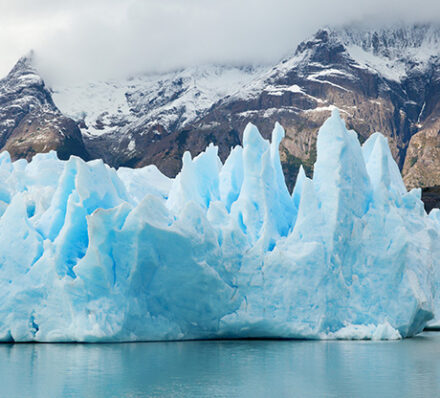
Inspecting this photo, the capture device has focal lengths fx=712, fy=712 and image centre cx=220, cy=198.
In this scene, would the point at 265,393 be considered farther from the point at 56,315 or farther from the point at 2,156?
the point at 2,156

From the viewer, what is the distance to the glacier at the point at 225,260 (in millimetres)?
21922

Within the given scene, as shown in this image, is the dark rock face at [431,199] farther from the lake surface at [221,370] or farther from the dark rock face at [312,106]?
the lake surface at [221,370]

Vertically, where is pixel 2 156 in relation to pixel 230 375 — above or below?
above

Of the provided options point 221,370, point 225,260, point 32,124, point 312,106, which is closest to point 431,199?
point 225,260

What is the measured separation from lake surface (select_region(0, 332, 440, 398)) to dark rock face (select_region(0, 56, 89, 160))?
12866 cm

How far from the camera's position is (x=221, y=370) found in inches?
686

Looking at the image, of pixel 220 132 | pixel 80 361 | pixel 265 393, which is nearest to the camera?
pixel 265 393

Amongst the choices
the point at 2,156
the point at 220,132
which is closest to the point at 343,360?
the point at 2,156

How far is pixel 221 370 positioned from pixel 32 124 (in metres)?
157

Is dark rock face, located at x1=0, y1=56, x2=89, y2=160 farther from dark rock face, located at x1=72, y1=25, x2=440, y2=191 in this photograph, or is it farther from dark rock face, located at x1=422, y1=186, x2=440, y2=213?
dark rock face, located at x1=422, y1=186, x2=440, y2=213

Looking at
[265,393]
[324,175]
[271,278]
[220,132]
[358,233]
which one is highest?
[220,132]

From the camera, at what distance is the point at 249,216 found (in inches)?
985

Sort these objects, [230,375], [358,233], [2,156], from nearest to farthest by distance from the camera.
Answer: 1. [230,375]
2. [358,233]
3. [2,156]

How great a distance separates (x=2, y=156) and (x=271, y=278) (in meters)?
15.8
